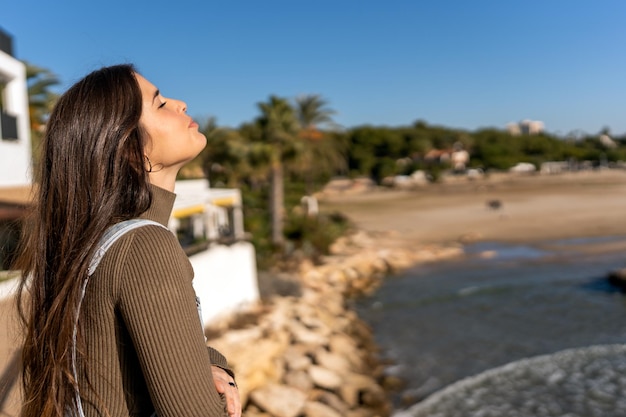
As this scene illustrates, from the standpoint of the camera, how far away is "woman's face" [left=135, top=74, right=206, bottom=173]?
134cm

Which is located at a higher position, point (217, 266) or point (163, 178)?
point (163, 178)

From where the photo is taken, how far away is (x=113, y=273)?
1076mm

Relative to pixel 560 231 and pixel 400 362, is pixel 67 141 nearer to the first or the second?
pixel 400 362

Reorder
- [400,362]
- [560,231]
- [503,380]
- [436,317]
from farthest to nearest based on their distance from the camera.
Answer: [560,231] → [436,317] → [400,362] → [503,380]

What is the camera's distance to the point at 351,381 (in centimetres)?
979

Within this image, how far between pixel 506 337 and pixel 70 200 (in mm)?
12755

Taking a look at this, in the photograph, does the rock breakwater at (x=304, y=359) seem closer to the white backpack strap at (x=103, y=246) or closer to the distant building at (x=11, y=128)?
the distant building at (x=11, y=128)

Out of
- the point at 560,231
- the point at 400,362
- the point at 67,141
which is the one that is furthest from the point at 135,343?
the point at 560,231

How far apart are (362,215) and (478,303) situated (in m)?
26.5

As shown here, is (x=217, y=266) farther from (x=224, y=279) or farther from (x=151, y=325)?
(x=151, y=325)

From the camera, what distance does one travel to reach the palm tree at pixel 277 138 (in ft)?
69.3

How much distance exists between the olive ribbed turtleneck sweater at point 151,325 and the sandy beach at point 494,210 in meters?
26.8

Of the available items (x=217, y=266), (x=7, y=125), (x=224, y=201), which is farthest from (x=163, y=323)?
(x=224, y=201)

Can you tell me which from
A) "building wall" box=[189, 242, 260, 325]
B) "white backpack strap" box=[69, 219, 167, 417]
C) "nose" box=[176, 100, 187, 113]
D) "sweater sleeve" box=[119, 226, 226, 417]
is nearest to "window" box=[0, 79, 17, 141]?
"building wall" box=[189, 242, 260, 325]
